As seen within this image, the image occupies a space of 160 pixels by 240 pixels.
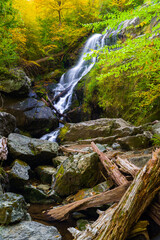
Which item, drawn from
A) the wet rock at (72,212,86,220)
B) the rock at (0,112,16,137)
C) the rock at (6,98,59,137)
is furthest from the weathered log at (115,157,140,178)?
the rock at (6,98,59,137)

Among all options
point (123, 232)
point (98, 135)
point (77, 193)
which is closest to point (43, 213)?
point (77, 193)

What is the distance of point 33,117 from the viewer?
29.7 feet

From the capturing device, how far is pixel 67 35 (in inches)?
566

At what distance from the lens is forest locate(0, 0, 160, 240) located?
7.59 feet

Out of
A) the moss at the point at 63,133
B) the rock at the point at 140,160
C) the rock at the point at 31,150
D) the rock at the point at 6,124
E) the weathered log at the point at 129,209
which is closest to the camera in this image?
the weathered log at the point at 129,209

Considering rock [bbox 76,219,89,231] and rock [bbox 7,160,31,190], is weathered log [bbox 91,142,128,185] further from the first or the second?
rock [bbox 7,160,31,190]

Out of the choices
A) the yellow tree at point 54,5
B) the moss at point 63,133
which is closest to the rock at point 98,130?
the moss at point 63,133

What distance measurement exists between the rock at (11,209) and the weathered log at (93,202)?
659 millimetres

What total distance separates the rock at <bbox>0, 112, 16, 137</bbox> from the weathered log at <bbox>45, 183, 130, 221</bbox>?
4054mm

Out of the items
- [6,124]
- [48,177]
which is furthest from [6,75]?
[48,177]

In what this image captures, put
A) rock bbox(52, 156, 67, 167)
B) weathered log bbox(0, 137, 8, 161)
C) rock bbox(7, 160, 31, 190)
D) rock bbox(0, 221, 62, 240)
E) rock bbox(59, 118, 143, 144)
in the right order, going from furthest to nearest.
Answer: rock bbox(59, 118, 143, 144) < rock bbox(52, 156, 67, 167) < weathered log bbox(0, 137, 8, 161) < rock bbox(7, 160, 31, 190) < rock bbox(0, 221, 62, 240)

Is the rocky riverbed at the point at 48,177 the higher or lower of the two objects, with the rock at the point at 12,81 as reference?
lower

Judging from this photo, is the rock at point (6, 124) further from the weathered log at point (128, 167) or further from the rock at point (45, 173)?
the weathered log at point (128, 167)

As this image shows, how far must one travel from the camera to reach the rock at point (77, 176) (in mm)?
3717
